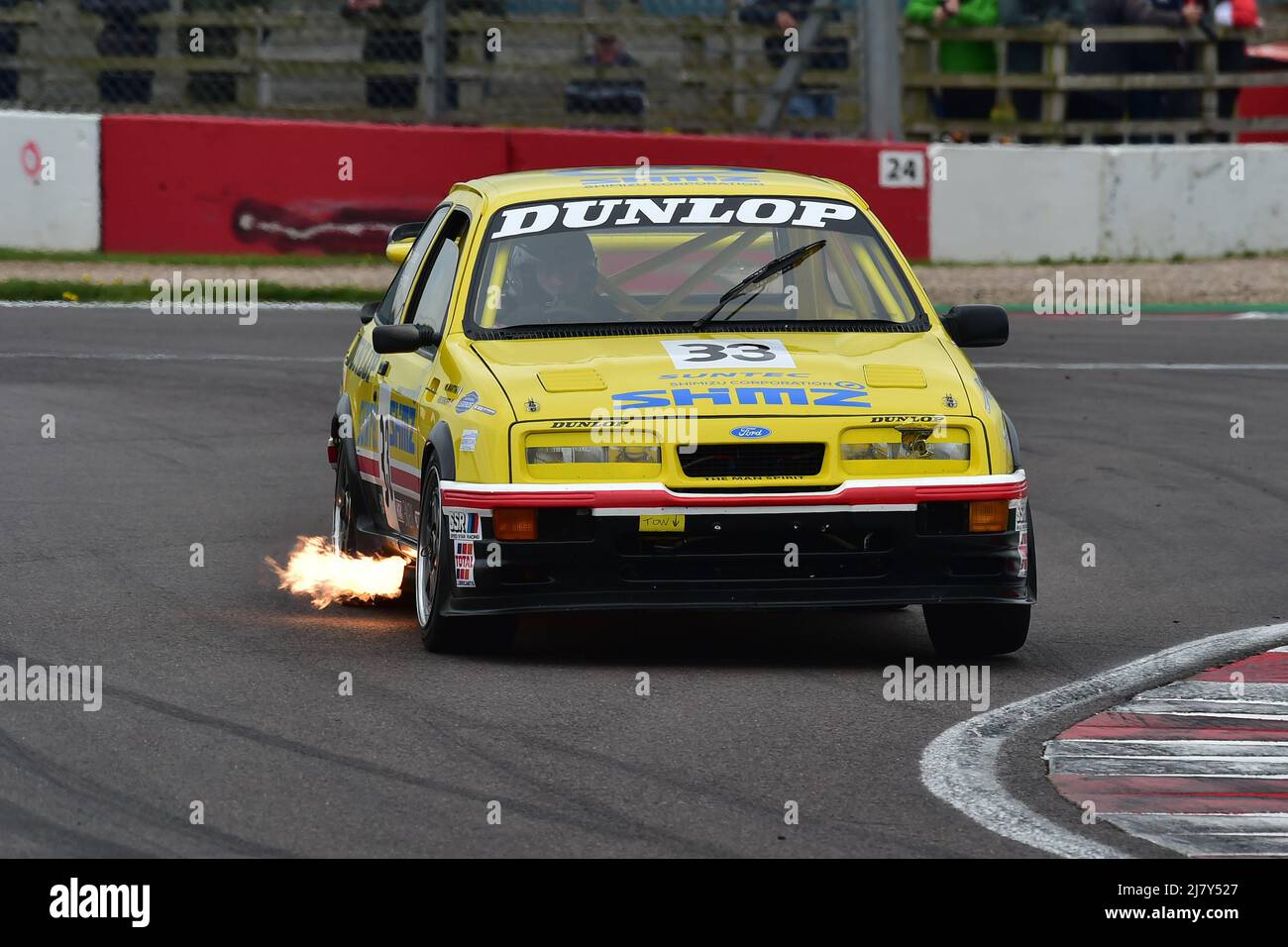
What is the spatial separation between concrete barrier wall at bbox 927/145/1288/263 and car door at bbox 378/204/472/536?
12.3 metres

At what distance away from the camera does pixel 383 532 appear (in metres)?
9.23

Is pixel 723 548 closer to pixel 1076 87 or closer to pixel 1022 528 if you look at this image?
pixel 1022 528

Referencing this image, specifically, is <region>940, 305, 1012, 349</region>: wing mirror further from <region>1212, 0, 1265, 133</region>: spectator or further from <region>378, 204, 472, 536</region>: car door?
<region>1212, 0, 1265, 133</region>: spectator

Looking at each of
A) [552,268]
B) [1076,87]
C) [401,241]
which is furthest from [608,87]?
[552,268]

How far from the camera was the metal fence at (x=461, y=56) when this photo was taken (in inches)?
859

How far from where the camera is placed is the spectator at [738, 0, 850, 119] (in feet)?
74.4

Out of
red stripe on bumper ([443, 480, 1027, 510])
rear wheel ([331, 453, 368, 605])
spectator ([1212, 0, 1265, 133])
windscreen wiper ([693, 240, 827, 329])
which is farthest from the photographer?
spectator ([1212, 0, 1265, 133])

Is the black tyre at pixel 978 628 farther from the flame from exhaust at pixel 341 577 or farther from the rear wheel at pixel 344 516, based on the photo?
the rear wheel at pixel 344 516

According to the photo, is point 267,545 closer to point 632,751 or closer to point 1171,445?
point 632,751

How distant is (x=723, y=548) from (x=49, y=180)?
14.0m

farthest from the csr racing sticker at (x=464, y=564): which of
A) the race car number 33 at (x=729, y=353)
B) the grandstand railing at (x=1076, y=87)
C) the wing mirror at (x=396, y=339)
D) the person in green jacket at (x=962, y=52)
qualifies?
the person in green jacket at (x=962, y=52)
